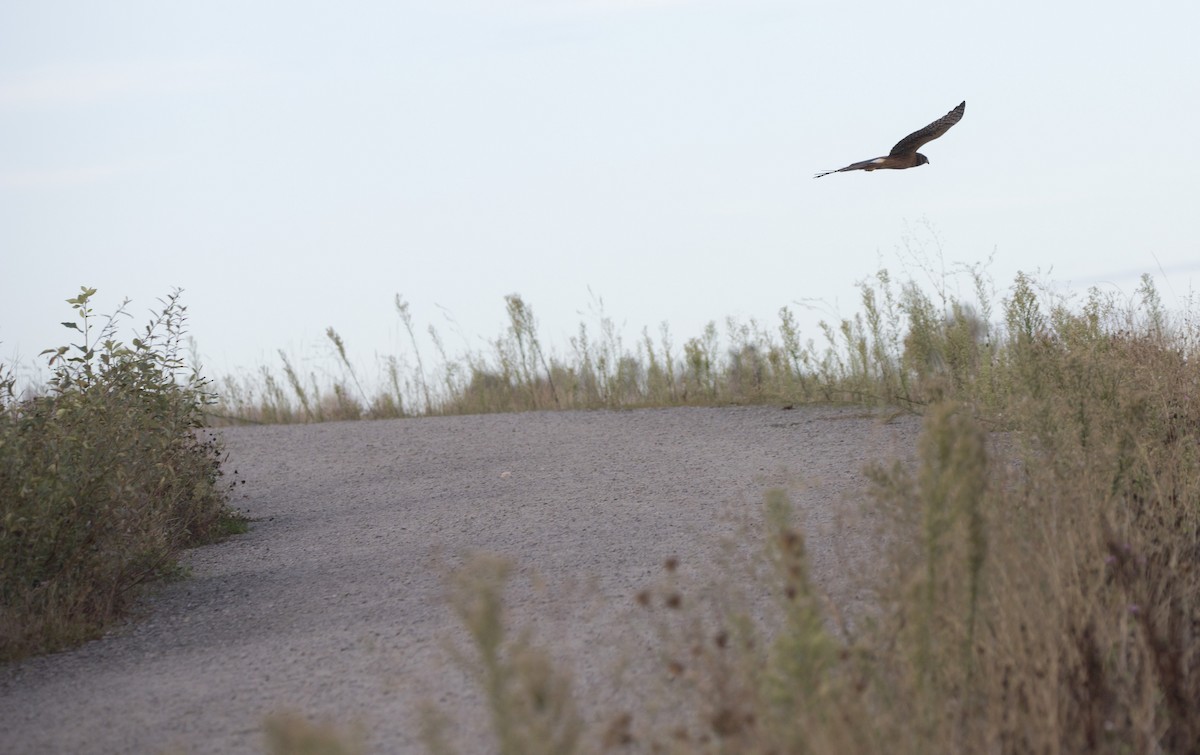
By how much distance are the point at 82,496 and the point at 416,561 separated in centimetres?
166

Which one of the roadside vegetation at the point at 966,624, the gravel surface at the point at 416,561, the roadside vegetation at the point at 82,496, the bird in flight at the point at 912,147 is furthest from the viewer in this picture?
the bird in flight at the point at 912,147

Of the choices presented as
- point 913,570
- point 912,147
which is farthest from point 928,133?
point 913,570

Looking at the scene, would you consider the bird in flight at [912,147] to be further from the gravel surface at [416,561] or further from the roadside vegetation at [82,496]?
the roadside vegetation at [82,496]

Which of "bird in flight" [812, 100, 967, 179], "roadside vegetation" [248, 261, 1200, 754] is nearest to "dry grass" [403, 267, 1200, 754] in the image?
"roadside vegetation" [248, 261, 1200, 754]

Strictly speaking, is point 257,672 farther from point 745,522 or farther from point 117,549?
point 745,522

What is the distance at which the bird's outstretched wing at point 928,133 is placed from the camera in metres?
6.77

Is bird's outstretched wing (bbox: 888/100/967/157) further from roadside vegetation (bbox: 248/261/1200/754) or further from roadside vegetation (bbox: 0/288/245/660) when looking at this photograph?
roadside vegetation (bbox: 0/288/245/660)

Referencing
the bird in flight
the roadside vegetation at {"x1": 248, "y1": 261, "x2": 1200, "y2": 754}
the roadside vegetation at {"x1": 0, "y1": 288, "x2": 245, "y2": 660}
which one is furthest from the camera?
the bird in flight

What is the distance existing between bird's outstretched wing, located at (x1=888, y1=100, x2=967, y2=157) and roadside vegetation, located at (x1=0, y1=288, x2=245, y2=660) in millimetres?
4294

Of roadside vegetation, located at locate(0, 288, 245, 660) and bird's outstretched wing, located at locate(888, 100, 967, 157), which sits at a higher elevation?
bird's outstretched wing, located at locate(888, 100, 967, 157)

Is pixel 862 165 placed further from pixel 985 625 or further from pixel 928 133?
pixel 985 625

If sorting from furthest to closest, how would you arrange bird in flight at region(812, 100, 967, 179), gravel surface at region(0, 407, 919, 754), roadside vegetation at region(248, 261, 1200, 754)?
1. bird in flight at region(812, 100, 967, 179)
2. gravel surface at region(0, 407, 919, 754)
3. roadside vegetation at region(248, 261, 1200, 754)

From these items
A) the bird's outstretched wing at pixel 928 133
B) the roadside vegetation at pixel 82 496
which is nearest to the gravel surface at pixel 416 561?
the roadside vegetation at pixel 82 496

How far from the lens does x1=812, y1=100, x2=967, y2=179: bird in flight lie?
6770 millimetres
